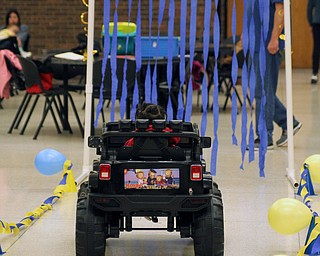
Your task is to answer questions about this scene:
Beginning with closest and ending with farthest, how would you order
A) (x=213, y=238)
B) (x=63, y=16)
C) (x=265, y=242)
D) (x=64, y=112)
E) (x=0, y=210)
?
(x=213, y=238), (x=265, y=242), (x=0, y=210), (x=64, y=112), (x=63, y=16)

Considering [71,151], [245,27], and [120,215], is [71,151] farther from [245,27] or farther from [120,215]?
[120,215]

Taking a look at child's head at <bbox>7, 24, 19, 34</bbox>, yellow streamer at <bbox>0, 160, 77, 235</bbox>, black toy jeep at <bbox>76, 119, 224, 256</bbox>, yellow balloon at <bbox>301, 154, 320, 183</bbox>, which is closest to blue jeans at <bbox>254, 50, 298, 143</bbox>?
yellow balloon at <bbox>301, 154, 320, 183</bbox>

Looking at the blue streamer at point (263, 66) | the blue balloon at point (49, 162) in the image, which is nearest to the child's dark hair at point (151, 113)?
the blue balloon at point (49, 162)

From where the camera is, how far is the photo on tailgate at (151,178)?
468 cm

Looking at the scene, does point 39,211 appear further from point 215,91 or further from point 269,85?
point 269,85

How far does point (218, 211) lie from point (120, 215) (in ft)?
1.82

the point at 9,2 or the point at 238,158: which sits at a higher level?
the point at 9,2

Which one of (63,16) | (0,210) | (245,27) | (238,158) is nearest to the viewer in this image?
(0,210)

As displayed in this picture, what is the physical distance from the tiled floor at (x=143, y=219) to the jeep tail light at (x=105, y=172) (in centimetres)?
66

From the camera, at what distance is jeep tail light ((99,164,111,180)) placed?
4.66 meters

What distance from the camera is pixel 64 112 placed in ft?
34.4

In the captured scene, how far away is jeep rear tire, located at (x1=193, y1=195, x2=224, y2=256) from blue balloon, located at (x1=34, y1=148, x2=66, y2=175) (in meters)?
2.32

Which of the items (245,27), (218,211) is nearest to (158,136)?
(218,211)

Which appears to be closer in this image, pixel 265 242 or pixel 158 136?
pixel 158 136
